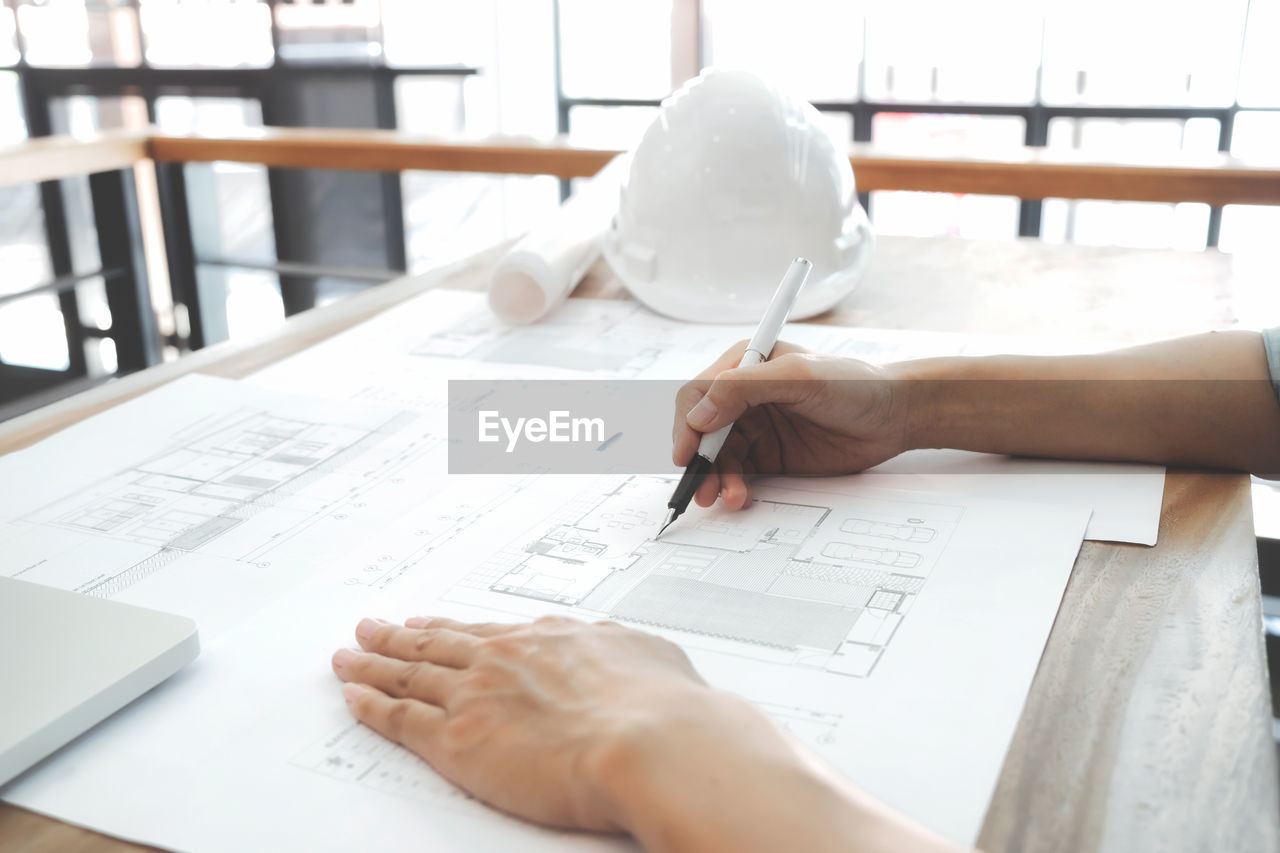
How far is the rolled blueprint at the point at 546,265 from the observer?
1.10 metres

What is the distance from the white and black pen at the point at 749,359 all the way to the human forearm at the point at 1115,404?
0.33 ft

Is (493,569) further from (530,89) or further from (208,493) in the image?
(530,89)

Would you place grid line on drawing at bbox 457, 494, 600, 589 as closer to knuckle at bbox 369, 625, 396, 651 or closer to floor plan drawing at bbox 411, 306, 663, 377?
knuckle at bbox 369, 625, 396, 651

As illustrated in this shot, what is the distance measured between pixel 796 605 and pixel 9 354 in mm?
3186

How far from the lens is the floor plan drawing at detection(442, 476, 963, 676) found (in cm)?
55

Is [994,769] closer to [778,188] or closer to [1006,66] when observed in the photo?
[778,188]

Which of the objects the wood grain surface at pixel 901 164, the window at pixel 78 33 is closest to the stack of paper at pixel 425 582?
the wood grain surface at pixel 901 164

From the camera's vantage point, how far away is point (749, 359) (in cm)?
77

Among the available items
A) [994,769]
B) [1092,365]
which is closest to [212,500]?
[994,769]

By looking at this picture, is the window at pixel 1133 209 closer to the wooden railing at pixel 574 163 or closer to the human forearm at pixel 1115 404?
the wooden railing at pixel 574 163

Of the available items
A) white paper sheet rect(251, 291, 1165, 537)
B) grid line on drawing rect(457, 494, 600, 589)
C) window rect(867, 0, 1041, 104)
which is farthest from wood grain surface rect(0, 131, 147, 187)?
window rect(867, 0, 1041, 104)

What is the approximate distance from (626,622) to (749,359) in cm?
28

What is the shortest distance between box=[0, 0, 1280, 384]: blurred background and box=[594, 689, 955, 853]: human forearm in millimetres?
3017

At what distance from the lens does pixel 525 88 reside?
4160mm
